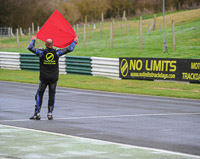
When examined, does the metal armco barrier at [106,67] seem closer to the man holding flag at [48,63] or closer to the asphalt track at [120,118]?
the asphalt track at [120,118]

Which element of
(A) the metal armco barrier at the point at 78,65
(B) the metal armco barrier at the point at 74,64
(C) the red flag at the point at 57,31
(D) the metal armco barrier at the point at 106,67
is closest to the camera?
(C) the red flag at the point at 57,31

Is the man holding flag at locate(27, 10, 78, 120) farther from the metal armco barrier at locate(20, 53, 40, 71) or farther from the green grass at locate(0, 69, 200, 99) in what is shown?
the metal armco barrier at locate(20, 53, 40, 71)

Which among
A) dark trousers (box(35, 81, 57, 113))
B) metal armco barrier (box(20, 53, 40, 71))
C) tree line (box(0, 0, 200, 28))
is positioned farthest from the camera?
tree line (box(0, 0, 200, 28))

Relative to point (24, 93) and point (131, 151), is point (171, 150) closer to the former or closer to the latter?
point (131, 151)

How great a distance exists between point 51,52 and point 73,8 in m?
91.6

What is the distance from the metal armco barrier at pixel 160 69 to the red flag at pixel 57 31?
1157 cm

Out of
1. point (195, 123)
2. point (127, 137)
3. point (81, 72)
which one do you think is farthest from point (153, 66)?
→ point (127, 137)

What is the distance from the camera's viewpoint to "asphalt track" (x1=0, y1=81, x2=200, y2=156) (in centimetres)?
837

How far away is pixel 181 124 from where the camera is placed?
34.0 feet

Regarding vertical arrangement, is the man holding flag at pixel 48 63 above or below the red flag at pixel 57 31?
below

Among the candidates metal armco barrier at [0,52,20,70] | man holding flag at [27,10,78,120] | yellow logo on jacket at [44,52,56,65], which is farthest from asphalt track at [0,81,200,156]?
metal armco barrier at [0,52,20,70]

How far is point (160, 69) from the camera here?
23.6m

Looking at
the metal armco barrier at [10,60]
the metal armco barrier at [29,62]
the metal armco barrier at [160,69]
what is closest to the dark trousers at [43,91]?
the metal armco barrier at [160,69]

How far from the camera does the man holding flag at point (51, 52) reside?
35.3ft
